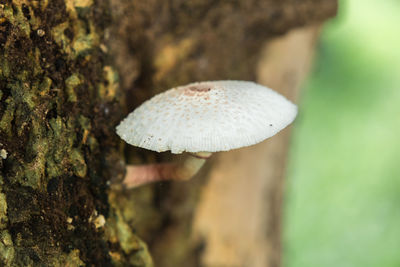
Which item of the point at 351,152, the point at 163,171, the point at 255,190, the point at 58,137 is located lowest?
the point at 351,152

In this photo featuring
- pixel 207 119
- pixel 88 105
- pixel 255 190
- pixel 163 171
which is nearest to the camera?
pixel 207 119

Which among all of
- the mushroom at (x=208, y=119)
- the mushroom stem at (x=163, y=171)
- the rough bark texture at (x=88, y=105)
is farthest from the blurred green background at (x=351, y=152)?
the mushroom at (x=208, y=119)

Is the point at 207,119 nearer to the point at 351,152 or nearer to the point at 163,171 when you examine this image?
the point at 163,171

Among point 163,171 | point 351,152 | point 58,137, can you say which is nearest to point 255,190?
point 163,171

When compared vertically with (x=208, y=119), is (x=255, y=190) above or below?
below

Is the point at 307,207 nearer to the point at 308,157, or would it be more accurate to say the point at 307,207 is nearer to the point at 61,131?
the point at 308,157

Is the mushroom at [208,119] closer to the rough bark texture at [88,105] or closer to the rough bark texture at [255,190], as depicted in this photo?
the rough bark texture at [88,105]

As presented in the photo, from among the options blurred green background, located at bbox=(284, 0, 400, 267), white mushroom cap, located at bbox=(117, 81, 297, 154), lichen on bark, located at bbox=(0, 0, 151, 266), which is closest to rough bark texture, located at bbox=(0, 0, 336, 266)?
lichen on bark, located at bbox=(0, 0, 151, 266)

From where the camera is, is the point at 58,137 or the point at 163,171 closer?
the point at 58,137

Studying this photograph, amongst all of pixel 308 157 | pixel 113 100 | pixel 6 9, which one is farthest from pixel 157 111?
pixel 308 157
